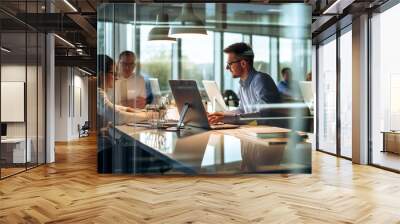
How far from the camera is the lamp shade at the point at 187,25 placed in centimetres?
673

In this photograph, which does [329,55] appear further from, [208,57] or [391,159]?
[208,57]

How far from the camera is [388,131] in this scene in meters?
7.46

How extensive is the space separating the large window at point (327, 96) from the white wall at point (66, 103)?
9205 mm

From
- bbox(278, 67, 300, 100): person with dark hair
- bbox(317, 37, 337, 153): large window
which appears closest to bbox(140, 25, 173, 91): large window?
bbox(278, 67, 300, 100): person with dark hair

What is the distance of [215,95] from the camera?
6.54 metres

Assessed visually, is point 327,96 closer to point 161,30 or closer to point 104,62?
point 161,30

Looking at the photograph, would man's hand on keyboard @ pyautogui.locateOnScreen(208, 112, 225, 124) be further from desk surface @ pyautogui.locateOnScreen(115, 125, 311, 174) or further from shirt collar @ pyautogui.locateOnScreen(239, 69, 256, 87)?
shirt collar @ pyautogui.locateOnScreen(239, 69, 256, 87)

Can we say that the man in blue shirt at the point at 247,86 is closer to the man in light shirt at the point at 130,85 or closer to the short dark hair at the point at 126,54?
the man in light shirt at the point at 130,85

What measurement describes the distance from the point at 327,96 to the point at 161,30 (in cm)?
581

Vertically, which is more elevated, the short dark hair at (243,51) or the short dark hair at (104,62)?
the short dark hair at (243,51)

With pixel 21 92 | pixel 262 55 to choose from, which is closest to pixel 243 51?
pixel 262 55

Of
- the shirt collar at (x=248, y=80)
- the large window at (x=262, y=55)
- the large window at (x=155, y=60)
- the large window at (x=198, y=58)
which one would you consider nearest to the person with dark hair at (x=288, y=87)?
the large window at (x=262, y=55)

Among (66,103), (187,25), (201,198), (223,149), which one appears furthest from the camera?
(66,103)

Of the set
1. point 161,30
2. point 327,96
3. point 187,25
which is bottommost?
point 327,96
